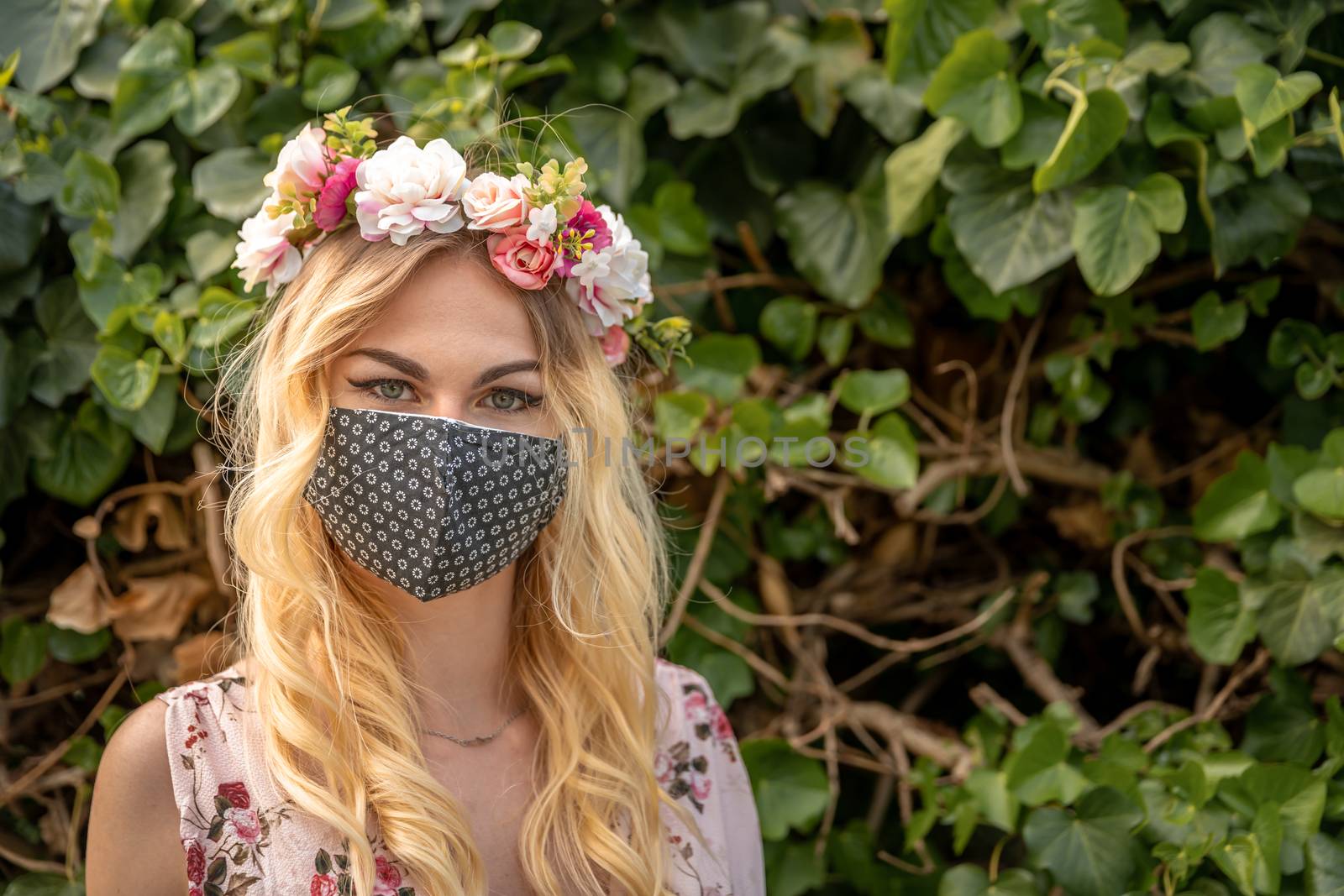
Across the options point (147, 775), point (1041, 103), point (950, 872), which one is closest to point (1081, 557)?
point (950, 872)

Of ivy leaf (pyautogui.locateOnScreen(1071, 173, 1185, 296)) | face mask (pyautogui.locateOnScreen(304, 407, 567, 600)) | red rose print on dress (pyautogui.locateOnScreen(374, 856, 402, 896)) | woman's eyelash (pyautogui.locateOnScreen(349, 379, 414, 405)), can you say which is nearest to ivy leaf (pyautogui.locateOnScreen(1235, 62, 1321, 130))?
ivy leaf (pyautogui.locateOnScreen(1071, 173, 1185, 296))

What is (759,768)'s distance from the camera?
5.24 ft

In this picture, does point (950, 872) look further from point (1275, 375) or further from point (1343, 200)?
point (1343, 200)

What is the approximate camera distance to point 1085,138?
4.61 feet

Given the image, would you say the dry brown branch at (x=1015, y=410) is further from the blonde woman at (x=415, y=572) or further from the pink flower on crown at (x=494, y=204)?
the pink flower on crown at (x=494, y=204)

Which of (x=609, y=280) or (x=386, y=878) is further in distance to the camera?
(x=609, y=280)

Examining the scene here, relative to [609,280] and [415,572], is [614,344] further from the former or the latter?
[415,572]

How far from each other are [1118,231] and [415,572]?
96 centimetres

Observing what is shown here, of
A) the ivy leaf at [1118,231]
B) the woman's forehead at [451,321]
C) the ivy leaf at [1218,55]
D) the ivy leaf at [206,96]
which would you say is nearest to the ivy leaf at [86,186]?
the ivy leaf at [206,96]

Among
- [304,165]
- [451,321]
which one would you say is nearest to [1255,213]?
[451,321]

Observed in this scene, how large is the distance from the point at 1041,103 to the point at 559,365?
2.48 ft

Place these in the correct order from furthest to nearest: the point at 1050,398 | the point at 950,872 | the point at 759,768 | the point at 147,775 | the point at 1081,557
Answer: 1. the point at 1081,557
2. the point at 1050,398
3. the point at 759,768
4. the point at 950,872
5. the point at 147,775

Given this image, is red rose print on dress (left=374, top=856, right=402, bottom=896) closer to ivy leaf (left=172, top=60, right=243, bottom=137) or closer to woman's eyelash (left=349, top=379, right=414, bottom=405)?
woman's eyelash (left=349, top=379, right=414, bottom=405)

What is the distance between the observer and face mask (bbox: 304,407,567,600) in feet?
3.43
